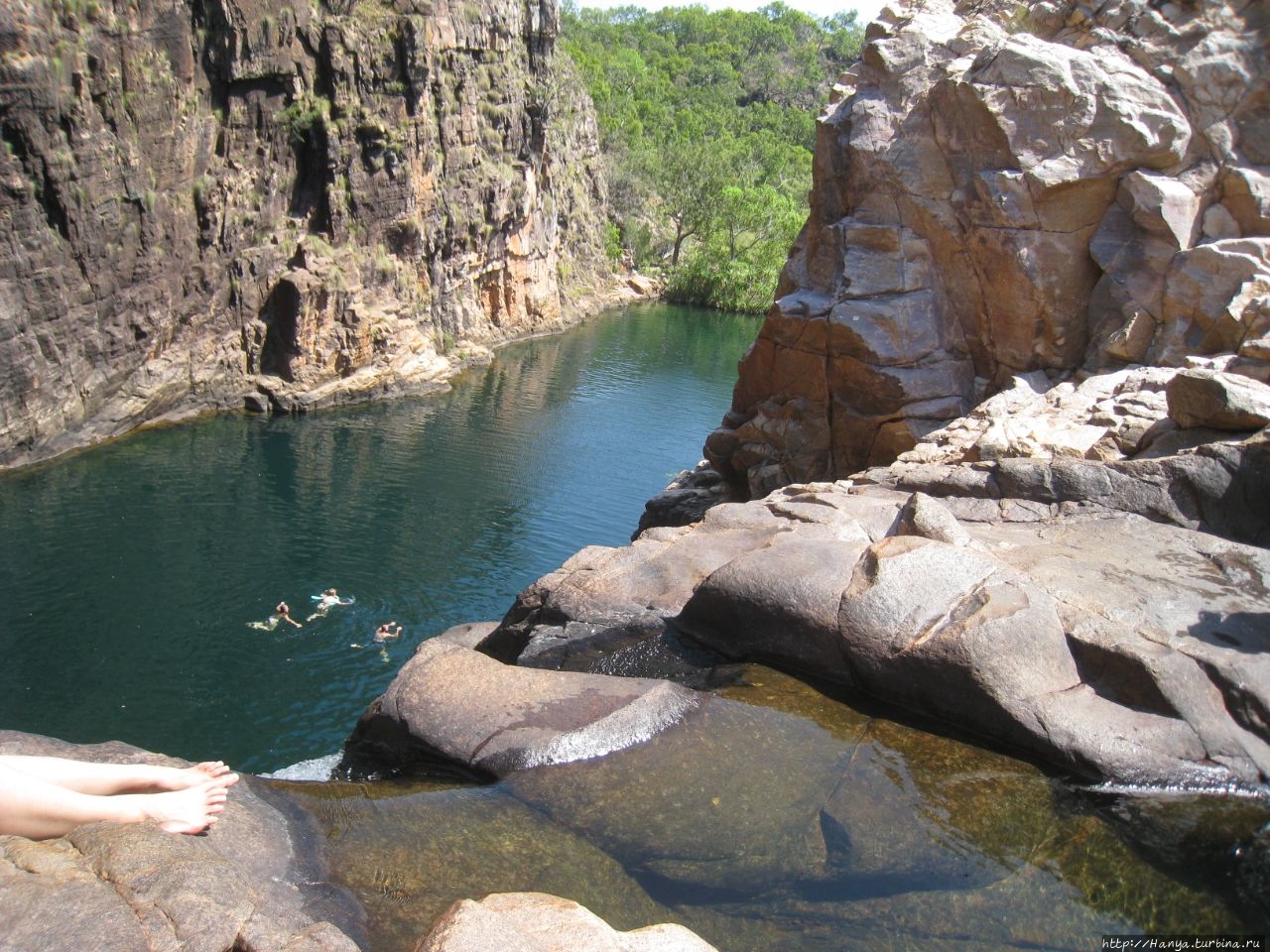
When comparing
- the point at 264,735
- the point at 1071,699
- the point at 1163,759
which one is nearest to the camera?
the point at 1163,759

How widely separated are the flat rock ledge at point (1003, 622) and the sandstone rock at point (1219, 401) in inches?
65.7

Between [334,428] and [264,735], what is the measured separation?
2279 centimetres

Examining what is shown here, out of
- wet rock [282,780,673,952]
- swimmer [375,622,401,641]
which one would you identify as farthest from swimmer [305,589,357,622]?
wet rock [282,780,673,952]

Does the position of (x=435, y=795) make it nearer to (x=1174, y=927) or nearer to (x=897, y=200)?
(x=1174, y=927)

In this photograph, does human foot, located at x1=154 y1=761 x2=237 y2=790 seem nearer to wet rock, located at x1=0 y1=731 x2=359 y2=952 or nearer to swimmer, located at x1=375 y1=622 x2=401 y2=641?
wet rock, located at x1=0 y1=731 x2=359 y2=952

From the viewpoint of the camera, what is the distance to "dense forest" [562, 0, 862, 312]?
77.2 metres

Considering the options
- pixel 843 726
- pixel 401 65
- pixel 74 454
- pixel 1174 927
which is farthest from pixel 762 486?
pixel 401 65

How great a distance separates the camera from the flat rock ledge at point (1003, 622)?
328 inches

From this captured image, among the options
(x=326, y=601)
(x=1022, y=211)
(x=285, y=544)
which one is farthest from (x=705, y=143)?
(x=326, y=601)

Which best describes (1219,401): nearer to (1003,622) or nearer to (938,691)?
(1003,622)

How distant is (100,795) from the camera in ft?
20.7

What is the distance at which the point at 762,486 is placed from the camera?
24953mm

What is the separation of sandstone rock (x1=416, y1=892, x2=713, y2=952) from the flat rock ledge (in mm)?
3270

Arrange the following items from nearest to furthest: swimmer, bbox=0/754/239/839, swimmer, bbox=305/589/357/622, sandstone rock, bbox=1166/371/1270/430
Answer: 1. swimmer, bbox=0/754/239/839
2. sandstone rock, bbox=1166/371/1270/430
3. swimmer, bbox=305/589/357/622
